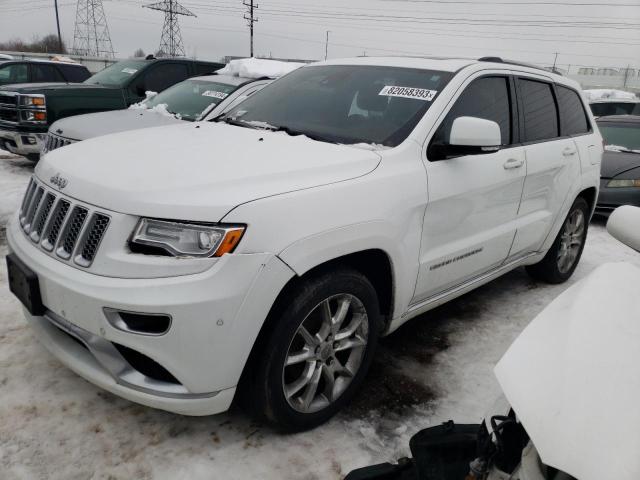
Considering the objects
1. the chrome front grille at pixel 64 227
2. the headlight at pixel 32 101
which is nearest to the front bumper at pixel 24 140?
the headlight at pixel 32 101

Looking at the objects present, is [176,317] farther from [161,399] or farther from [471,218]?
[471,218]

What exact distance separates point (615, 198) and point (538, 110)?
13.2 ft

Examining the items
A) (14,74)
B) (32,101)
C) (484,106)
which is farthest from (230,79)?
(14,74)

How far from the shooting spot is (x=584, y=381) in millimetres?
1213

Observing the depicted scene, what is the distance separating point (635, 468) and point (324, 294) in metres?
1.38

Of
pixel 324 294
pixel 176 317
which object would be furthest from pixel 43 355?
pixel 324 294

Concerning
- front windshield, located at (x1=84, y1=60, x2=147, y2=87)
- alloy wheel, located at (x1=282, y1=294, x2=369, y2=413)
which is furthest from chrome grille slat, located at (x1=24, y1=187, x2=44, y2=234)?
front windshield, located at (x1=84, y1=60, x2=147, y2=87)

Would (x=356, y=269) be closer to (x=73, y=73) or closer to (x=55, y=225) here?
(x=55, y=225)

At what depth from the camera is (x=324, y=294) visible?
2246 mm

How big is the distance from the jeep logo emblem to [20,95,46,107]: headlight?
17.3 feet

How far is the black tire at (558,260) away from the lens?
172 inches

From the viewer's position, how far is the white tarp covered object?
1.06 m

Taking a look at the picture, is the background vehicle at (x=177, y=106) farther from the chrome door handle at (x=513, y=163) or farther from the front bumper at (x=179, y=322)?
the front bumper at (x=179, y=322)

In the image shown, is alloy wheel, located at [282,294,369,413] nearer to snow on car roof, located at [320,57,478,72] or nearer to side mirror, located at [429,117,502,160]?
side mirror, located at [429,117,502,160]
